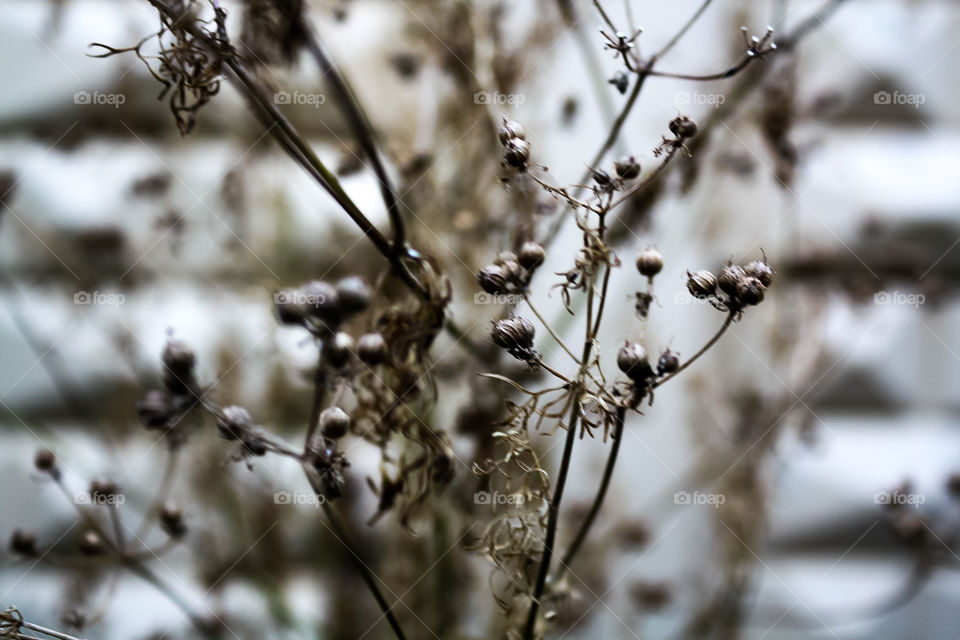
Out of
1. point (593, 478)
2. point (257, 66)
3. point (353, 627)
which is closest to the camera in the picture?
point (257, 66)

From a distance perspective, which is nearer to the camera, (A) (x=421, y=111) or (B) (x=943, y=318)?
(A) (x=421, y=111)

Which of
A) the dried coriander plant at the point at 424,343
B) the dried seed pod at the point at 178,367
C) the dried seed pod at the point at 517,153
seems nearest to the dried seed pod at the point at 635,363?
the dried coriander plant at the point at 424,343

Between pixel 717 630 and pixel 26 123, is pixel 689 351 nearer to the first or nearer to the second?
pixel 717 630

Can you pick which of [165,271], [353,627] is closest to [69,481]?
[165,271]

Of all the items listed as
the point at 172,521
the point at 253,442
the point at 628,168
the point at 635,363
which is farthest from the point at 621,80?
the point at 172,521

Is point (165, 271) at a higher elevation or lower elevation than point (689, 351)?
lower

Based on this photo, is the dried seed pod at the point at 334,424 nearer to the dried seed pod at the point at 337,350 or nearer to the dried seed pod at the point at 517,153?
the dried seed pod at the point at 337,350

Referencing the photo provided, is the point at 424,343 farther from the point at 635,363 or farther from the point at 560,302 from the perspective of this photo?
the point at 560,302

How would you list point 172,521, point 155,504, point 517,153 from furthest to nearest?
point 155,504 < point 172,521 < point 517,153
